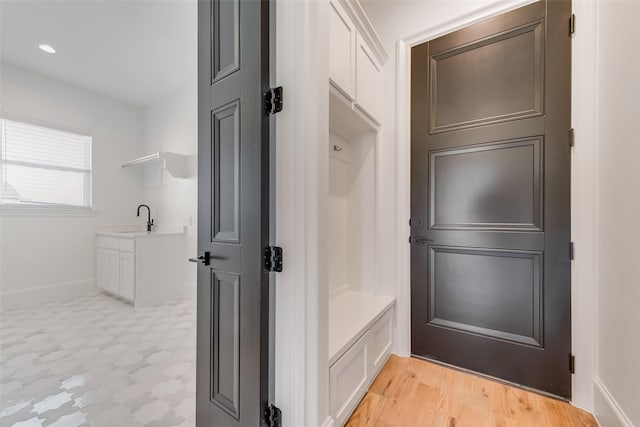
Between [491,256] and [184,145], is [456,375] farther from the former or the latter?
[184,145]

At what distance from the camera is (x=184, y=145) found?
3510mm

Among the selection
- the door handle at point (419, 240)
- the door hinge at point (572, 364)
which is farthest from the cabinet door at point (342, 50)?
the door hinge at point (572, 364)

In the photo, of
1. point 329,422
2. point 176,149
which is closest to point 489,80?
point 329,422

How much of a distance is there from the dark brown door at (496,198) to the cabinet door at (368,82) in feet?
0.88

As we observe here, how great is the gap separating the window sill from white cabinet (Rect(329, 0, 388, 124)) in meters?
4.01

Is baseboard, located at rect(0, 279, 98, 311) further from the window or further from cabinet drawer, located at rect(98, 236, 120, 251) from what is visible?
the window

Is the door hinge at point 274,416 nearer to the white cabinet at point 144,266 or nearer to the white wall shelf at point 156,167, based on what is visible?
the white cabinet at point 144,266

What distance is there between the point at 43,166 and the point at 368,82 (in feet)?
13.6

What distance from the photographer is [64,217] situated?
3.37 metres

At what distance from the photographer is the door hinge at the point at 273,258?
0.99 metres

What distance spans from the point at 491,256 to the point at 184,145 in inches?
147

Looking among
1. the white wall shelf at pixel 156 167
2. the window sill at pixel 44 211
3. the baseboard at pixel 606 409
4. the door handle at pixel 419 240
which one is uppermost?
the white wall shelf at pixel 156 167

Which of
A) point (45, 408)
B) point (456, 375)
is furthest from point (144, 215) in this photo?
point (456, 375)

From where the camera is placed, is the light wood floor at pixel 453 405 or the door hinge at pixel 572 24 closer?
the light wood floor at pixel 453 405
